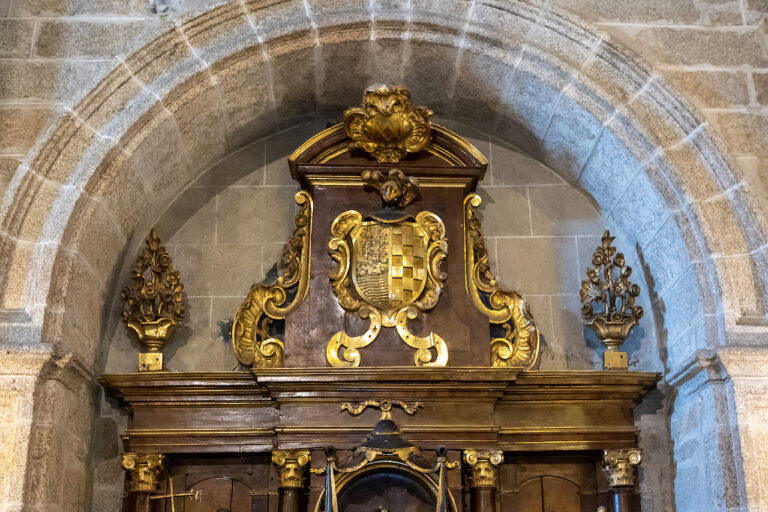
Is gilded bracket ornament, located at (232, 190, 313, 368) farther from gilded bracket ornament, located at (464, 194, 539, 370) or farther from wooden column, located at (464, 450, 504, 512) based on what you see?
wooden column, located at (464, 450, 504, 512)

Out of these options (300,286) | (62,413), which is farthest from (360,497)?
(62,413)

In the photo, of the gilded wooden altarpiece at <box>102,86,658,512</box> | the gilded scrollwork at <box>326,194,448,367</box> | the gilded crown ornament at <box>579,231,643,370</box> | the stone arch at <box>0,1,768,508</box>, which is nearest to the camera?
the stone arch at <box>0,1,768,508</box>

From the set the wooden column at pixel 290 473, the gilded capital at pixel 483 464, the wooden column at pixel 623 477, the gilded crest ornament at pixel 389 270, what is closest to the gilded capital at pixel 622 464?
the wooden column at pixel 623 477

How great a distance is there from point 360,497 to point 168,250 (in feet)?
5.96

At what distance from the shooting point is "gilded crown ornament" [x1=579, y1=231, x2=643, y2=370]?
5445 millimetres

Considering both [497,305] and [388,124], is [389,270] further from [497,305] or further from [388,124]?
[388,124]

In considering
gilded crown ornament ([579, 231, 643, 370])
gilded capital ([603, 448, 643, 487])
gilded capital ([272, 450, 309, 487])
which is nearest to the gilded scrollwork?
gilded capital ([272, 450, 309, 487])

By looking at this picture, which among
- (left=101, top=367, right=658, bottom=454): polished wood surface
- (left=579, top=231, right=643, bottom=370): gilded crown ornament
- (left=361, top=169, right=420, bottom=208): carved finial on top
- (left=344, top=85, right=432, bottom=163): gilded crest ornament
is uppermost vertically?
(left=344, top=85, right=432, bottom=163): gilded crest ornament

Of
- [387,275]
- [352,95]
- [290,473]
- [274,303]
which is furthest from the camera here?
[352,95]

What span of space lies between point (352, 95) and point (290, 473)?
2.25 metres

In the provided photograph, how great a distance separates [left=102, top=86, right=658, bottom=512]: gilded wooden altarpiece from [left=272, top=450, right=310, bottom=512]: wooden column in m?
0.01

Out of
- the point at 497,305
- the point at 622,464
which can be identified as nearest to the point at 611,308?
the point at 497,305

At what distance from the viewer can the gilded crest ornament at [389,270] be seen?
531 cm

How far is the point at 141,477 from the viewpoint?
5.17 meters
